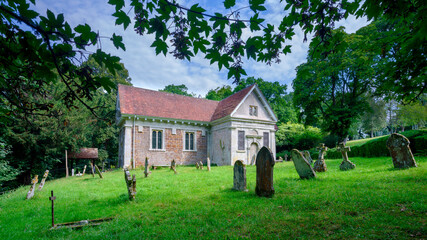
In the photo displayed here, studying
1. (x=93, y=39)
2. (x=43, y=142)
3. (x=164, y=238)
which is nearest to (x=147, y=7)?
(x=93, y=39)

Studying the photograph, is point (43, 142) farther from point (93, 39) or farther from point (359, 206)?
point (359, 206)

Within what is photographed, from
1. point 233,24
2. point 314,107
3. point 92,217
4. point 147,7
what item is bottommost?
point 92,217

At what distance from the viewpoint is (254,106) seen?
25609 mm

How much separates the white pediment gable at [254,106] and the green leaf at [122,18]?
809 inches

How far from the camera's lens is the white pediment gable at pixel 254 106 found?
24.5 m

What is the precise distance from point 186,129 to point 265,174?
18271 mm

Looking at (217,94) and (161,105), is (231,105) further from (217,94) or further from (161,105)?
(217,94)

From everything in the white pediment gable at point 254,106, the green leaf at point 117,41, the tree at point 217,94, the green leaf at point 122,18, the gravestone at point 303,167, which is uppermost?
the tree at point 217,94

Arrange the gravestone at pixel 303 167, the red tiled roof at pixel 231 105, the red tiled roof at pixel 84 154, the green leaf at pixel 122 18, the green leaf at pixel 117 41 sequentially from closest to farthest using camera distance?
1. the green leaf at pixel 117 41
2. the green leaf at pixel 122 18
3. the gravestone at pixel 303 167
4. the red tiled roof at pixel 84 154
5. the red tiled roof at pixel 231 105

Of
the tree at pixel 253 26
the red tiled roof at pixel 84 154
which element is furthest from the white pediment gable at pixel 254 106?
the tree at pixel 253 26

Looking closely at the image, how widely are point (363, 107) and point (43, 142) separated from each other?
30.9 metres

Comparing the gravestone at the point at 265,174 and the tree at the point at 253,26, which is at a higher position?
the tree at the point at 253,26

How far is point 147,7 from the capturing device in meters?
3.39

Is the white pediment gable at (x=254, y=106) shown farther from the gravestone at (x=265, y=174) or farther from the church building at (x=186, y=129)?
the gravestone at (x=265, y=174)
